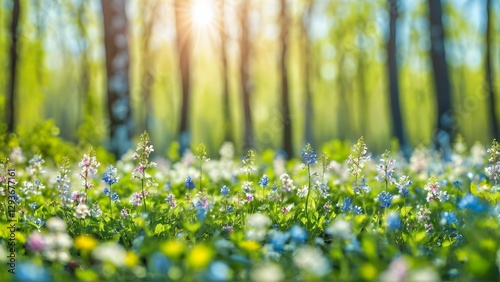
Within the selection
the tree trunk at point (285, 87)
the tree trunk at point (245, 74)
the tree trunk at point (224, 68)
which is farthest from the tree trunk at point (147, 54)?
the tree trunk at point (285, 87)

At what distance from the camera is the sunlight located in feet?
53.0

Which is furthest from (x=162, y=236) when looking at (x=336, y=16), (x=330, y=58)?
(x=330, y=58)

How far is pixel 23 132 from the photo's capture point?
22.9ft

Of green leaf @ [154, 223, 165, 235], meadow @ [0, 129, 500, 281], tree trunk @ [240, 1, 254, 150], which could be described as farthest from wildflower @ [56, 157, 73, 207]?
tree trunk @ [240, 1, 254, 150]

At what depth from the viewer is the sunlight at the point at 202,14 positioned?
53.0ft

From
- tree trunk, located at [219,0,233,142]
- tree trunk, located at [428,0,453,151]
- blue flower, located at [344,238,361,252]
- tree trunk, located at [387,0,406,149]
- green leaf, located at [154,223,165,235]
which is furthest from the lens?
tree trunk, located at [219,0,233,142]

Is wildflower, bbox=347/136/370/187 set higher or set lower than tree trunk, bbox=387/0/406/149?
lower

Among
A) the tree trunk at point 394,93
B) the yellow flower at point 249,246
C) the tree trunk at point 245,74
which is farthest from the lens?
the tree trunk at point 245,74

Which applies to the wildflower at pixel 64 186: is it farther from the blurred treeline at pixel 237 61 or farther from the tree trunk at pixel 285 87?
the tree trunk at pixel 285 87

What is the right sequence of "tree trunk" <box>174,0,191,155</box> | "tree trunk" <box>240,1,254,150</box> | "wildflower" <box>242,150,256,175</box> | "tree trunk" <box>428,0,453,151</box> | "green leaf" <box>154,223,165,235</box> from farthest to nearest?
"tree trunk" <box>240,1,254,150</box> → "tree trunk" <box>174,0,191,155</box> → "tree trunk" <box>428,0,453,151</box> → "wildflower" <box>242,150,256,175</box> → "green leaf" <box>154,223,165,235</box>

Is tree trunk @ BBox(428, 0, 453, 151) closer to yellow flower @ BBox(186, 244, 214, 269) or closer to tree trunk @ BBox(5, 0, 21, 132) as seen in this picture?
tree trunk @ BBox(5, 0, 21, 132)

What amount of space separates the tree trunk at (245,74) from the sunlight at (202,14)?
1.10 metres

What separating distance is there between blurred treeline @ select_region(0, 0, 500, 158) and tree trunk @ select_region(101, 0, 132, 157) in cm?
2

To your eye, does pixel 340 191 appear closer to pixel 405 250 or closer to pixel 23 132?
pixel 405 250
